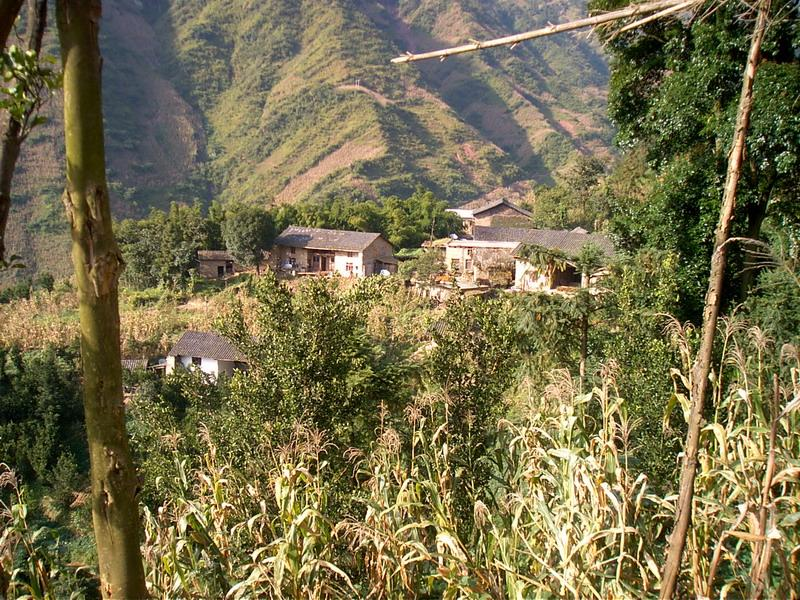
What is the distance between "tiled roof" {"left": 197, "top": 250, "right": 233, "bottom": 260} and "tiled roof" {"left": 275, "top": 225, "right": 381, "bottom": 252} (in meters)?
2.12

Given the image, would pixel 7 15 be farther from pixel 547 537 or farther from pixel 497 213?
pixel 497 213

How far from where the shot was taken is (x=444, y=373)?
15.4ft

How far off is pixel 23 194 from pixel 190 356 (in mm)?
28677

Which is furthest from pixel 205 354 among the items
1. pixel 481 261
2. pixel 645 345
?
pixel 645 345

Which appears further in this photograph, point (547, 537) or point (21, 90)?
point (547, 537)

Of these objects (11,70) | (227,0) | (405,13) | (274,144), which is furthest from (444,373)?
(405,13)

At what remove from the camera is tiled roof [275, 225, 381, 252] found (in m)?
24.0

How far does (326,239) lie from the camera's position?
24.9 m

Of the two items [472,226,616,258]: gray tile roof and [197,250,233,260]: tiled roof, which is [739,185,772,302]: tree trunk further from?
[197,250,233,260]: tiled roof

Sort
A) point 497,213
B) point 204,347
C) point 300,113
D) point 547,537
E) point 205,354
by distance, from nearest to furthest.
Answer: point 547,537
point 205,354
point 204,347
point 497,213
point 300,113

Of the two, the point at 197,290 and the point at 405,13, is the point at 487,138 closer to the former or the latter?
the point at 405,13

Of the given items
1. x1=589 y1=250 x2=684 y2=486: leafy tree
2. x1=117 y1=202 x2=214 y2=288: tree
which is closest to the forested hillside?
x1=117 y1=202 x2=214 y2=288: tree

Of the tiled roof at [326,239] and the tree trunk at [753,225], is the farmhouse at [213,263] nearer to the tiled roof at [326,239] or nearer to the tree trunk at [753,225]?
the tiled roof at [326,239]

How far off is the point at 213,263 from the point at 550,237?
13305 mm
